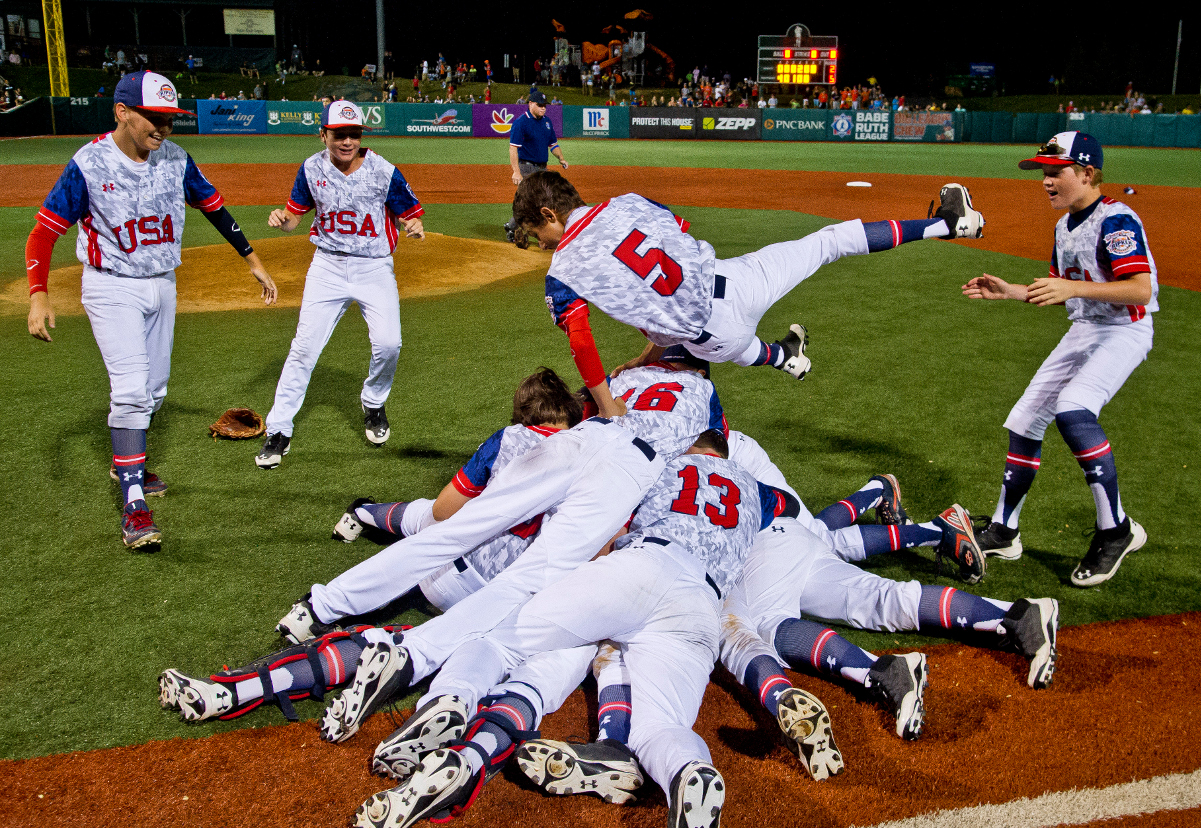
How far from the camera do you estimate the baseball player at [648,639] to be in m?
2.66

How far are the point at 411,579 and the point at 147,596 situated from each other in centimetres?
157

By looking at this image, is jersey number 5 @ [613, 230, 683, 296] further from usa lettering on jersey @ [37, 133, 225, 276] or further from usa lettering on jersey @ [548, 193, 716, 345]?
usa lettering on jersey @ [37, 133, 225, 276]

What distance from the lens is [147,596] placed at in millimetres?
4238

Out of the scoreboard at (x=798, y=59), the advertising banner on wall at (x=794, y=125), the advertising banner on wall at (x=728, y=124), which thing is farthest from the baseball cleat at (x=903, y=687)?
the scoreboard at (x=798, y=59)

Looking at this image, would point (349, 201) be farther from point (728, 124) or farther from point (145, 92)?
point (728, 124)

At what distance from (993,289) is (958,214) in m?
0.54

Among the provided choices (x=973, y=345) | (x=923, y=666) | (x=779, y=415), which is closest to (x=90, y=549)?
(x=923, y=666)

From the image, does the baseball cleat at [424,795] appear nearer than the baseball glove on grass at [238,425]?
Yes

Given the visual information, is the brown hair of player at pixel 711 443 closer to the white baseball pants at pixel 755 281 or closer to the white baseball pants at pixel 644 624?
the white baseball pants at pixel 755 281

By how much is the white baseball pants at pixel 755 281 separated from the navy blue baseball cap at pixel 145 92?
284cm

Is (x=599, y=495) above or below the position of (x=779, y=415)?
above

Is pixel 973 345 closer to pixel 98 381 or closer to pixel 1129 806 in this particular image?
pixel 1129 806

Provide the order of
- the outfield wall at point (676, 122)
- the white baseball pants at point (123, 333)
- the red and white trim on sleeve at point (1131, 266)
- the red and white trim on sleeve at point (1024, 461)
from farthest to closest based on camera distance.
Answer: the outfield wall at point (676, 122) < the white baseball pants at point (123, 333) < the red and white trim on sleeve at point (1024, 461) < the red and white trim on sleeve at point (1131, 266)

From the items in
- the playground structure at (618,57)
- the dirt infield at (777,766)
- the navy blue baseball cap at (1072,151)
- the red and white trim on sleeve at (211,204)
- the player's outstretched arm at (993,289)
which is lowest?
the dirt infield at (777,766)
